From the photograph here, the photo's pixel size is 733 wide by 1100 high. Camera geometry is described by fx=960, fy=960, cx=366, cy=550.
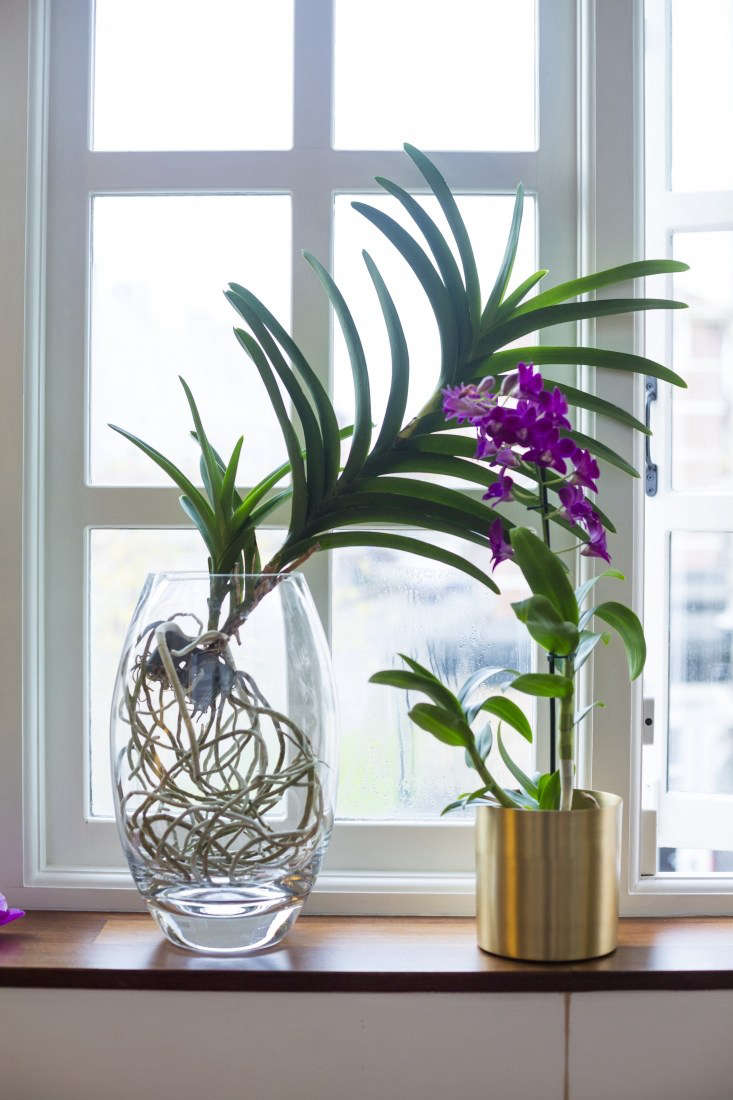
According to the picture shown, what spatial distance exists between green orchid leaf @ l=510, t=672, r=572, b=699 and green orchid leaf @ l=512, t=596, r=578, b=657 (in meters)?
0.04

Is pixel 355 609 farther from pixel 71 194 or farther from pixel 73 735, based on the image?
pixel 71 194

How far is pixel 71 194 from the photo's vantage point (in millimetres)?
1284

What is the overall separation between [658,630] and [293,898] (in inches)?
23.1

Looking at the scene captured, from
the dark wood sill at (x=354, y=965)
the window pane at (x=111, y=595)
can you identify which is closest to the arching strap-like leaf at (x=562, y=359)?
the window pane at (x=111, y=595)

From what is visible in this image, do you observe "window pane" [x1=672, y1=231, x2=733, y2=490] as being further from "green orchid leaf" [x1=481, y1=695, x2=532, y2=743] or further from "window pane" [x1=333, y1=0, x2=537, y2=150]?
"green orchid leaf" [x1=481, y1=695, x2=532, y2=743]

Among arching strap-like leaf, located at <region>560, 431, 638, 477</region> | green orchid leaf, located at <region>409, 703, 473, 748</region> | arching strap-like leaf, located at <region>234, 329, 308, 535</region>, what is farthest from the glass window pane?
arching strap-like leaf, located at <region>234, 329, 308, 535</region>

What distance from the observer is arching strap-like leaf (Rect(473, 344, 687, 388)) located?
3.68 ft

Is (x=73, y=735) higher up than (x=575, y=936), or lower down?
higher up

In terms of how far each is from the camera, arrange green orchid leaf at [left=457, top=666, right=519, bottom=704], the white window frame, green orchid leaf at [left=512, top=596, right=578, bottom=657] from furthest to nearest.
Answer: the white window frame < green orchid leaf at [left=457, top=666, right=519, bottom=704] < green orchid leaf at [left=512, top=596, right=578, bottom=657]

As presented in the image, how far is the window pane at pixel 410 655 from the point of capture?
1.27 metres

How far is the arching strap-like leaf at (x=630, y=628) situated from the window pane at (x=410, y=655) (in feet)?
0.81

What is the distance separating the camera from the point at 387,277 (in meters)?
1.28

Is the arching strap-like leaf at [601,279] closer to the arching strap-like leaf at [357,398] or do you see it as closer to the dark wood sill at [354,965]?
the arching strap-like leaf at [357,398]

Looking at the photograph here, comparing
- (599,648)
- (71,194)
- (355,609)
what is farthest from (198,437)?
(599,648)
